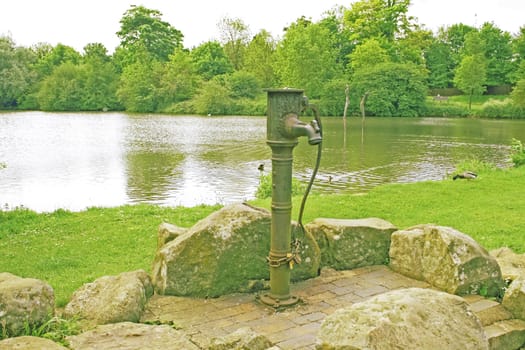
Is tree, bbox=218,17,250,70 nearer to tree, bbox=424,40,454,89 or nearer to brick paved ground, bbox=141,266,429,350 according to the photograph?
tree, bbox=424,40,454,89

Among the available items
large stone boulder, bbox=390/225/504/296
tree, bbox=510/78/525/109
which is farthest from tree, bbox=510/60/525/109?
large stone boulder, bbox=390/225/504/296

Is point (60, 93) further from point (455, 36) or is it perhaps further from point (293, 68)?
point (455, 36)

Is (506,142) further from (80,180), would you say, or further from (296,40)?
(296,40)

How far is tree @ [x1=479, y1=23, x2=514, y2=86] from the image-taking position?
54.8 m

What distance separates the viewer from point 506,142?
89.4 ft

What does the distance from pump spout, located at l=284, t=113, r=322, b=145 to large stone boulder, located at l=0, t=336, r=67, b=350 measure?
6.93 feet

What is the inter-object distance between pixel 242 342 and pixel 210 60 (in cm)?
6263

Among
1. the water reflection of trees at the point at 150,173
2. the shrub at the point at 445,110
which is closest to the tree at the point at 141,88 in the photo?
the shrub at the point at 445,110

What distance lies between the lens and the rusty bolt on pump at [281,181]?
3891 millimetres

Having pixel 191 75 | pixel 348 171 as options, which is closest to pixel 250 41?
pixel 191 75

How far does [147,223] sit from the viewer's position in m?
8.43

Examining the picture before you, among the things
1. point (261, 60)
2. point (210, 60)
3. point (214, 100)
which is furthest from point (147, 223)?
point (261, 60)

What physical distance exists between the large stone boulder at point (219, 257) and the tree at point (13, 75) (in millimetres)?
65264

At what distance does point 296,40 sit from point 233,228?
50.4m
